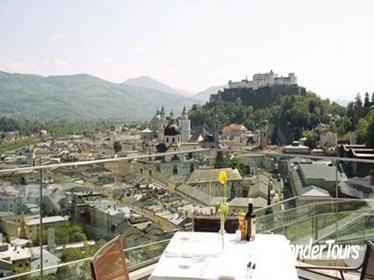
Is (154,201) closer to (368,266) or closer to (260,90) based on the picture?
(368,266)

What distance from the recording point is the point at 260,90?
9319 centimetres

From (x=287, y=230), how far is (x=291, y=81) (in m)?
98.6

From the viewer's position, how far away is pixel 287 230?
15.0ft

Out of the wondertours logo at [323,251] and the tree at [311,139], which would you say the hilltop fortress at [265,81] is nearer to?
the tree at [311,139]

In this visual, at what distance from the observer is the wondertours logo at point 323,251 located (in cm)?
421

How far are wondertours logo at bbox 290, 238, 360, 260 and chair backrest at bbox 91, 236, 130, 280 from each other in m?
2.25

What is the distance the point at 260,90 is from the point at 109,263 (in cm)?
9284

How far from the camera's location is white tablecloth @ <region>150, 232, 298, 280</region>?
2.10 m

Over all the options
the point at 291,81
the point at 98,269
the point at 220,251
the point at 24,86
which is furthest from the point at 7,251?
the point at 24,86

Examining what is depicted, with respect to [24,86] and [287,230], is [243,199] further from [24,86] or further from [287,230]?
[24,86]

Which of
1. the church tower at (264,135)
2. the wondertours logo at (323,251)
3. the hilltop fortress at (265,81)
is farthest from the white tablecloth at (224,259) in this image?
the hilltop fortress at (265,81)

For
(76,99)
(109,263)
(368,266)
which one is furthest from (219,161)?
(76,99)

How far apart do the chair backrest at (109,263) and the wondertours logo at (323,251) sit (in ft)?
7.37

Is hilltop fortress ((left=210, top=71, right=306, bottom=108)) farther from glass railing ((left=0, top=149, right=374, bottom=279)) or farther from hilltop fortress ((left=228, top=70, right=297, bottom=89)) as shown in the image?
glass railing ((left=0, top=149, right=374, bottom=279))
